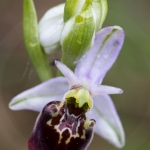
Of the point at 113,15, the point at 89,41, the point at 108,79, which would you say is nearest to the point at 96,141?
the point at 108,79

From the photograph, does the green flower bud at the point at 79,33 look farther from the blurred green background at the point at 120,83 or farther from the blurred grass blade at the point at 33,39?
the blurred green background at the point at 120,83

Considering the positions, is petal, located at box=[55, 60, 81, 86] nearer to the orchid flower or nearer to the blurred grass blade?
the orchid flower

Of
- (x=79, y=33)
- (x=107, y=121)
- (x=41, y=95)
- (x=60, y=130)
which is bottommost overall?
(x=107, y=121)

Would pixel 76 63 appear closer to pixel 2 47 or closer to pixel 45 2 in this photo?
pixel 2 47

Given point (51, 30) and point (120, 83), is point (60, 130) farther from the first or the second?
point (120, 83)

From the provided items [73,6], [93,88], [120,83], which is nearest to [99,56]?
[93,88]

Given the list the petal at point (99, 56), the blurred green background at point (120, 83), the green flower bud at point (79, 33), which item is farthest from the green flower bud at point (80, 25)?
the blurred green background at point (120, 83)
